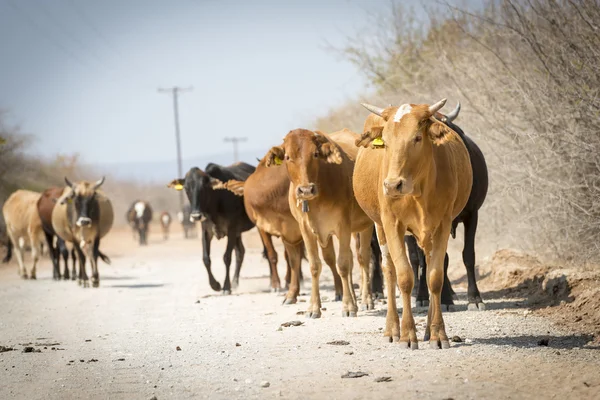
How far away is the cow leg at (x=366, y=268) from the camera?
12664mm

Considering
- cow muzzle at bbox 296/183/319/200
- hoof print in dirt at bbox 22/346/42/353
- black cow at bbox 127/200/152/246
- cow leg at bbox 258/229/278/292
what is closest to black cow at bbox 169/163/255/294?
cow leg at bbox 258/229/278/292

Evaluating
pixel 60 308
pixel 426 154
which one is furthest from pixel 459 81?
pixel 426 154

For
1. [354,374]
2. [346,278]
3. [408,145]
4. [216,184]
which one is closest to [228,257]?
[216,184]

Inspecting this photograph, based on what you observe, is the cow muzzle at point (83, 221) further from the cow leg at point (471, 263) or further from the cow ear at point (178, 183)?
the cow leg at point (471, 263)

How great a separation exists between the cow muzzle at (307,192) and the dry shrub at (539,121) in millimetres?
3292

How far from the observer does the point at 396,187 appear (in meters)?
8.55

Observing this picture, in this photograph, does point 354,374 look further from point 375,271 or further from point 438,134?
point 375,271

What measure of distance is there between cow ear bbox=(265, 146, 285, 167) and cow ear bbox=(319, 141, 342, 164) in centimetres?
69

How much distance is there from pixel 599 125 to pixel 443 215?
4.24 meters

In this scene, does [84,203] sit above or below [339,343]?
above

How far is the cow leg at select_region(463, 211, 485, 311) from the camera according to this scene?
11.6m

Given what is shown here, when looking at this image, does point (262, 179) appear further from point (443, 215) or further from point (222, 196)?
point (443, 215)

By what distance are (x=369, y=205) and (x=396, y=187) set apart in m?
1.62

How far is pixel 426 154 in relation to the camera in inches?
352
